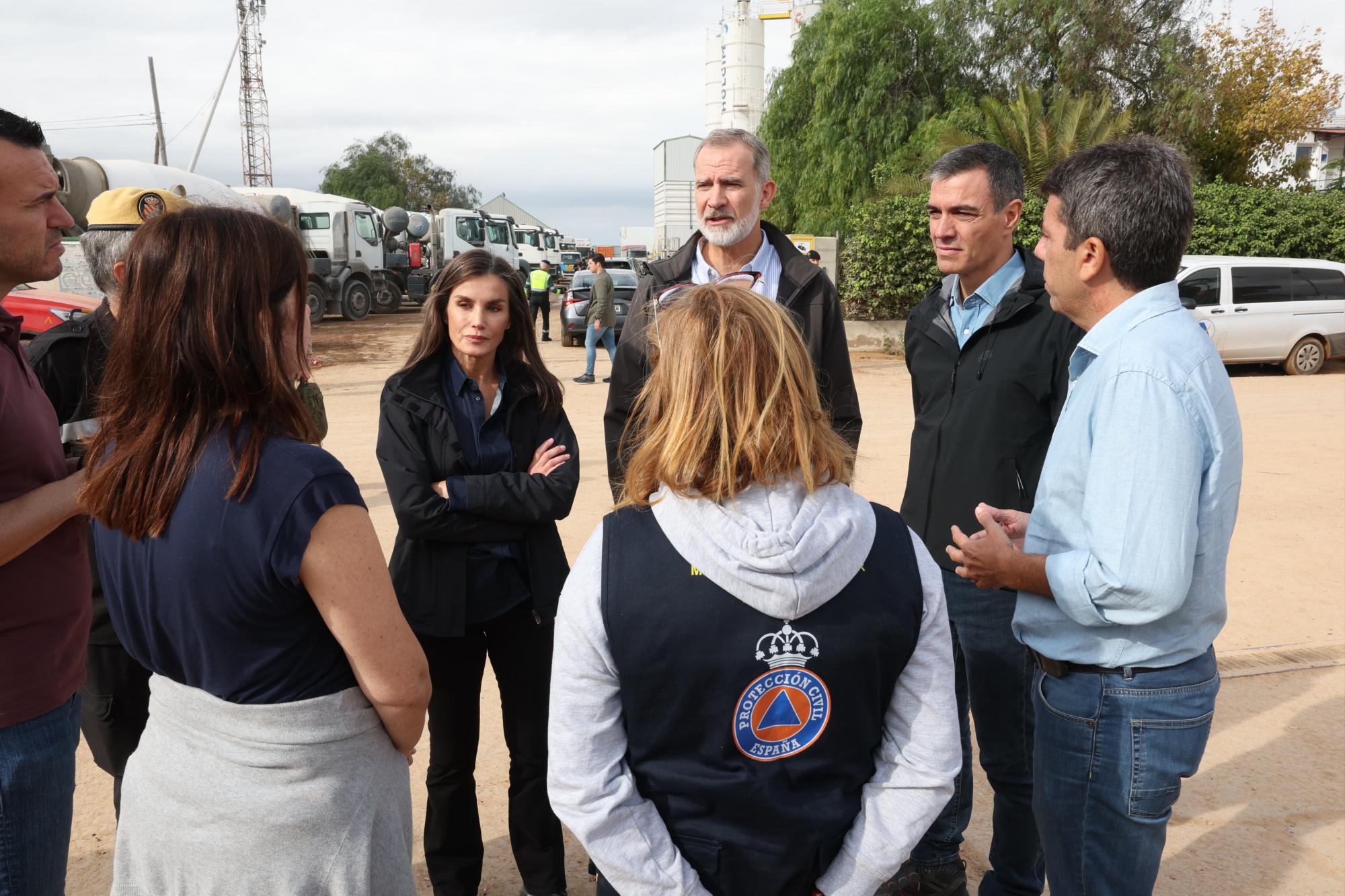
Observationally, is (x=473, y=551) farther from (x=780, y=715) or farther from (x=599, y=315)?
(x=599, y=315)

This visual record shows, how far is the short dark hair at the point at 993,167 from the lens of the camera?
3.08m

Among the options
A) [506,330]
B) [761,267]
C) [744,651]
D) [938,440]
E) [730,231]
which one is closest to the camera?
[744,651]

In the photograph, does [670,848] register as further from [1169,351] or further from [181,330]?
[1169,351]

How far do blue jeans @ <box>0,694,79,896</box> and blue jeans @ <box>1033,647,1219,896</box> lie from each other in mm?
2040

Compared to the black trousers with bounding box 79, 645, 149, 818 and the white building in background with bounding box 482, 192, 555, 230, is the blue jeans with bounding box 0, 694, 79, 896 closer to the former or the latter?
the black trousers with bounding box 79, 645, 149, 818

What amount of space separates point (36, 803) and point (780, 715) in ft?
4.72

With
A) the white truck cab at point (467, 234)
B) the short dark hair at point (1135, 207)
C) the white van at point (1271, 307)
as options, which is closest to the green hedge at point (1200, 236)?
the white van at point (1271, 307)

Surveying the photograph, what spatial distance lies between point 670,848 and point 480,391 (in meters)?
1.77

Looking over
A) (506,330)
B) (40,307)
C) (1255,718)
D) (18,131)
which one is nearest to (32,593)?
(18,131)

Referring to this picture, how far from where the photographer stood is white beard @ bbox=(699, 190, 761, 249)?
10.9ft

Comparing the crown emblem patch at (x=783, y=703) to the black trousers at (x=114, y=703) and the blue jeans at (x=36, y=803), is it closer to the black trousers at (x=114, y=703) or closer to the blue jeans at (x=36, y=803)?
the blue jeans at (x=36, y=803)

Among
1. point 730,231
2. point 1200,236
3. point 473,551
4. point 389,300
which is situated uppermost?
point 1200,236

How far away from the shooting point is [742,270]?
336 cm

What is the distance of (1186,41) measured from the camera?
23344mm
